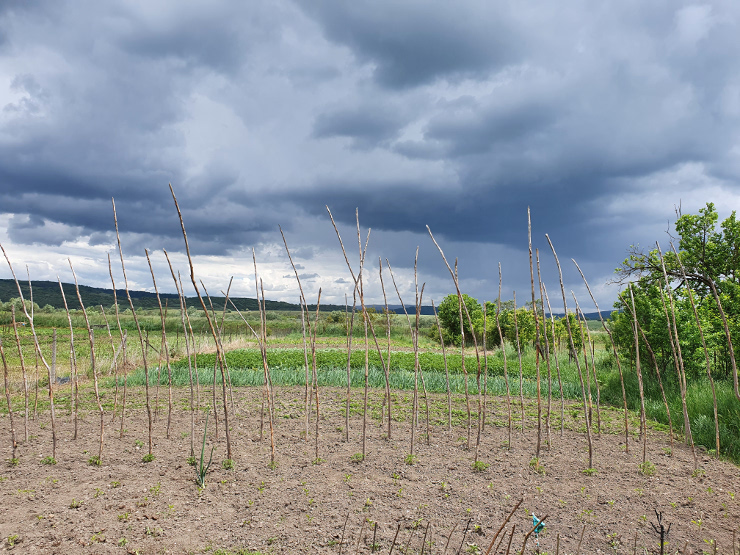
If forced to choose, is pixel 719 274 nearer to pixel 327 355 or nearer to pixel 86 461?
pixel 327 355

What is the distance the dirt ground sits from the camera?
10.8 ft

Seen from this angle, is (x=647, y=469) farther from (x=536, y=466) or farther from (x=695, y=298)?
(x=695, y=298)

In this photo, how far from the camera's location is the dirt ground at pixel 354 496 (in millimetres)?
3297

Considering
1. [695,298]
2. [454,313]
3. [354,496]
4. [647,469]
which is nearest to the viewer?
[354,496]

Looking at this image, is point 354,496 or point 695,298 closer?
point 354,496

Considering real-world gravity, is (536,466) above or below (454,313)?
below

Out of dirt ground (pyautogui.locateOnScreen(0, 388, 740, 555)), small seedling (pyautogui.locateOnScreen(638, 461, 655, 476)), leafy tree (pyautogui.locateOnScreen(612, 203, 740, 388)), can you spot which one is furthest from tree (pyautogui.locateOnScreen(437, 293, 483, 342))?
small seedling (pyautogui.locateOnScreen(638, 461, 655, 476))

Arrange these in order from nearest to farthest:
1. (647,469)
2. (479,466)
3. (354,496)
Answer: (354,496), (479,466), (647,469)

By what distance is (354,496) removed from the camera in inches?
153

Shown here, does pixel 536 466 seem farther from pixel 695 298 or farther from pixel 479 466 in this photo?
pixel 695 298

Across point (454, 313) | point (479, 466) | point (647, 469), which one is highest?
point (454, 313)

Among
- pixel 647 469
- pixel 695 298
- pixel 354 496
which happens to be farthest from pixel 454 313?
pixel 354 496

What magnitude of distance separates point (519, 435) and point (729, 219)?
40.9ft

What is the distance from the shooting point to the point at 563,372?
1162 centimetres
